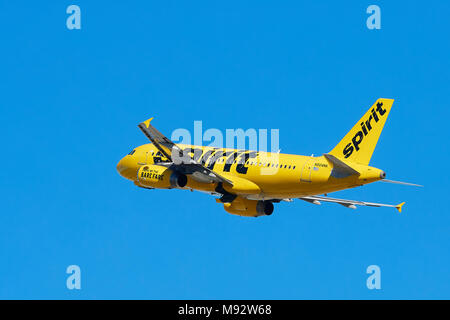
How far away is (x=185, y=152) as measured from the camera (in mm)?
78125

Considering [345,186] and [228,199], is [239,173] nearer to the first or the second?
[228,199]

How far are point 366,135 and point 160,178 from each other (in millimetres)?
15184

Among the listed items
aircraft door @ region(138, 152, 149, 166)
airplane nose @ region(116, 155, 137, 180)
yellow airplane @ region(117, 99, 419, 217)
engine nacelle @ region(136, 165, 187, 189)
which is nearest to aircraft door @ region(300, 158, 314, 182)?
yellow airplane @ region(117, 99, 419, 217)

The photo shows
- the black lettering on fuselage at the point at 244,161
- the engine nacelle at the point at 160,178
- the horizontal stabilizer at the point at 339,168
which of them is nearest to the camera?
the horizontal stabilizer at the point at 339,168

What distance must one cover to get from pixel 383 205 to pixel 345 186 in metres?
8.64

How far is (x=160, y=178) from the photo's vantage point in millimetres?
75000

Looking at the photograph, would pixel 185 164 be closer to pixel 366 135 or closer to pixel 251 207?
pixel 251 207

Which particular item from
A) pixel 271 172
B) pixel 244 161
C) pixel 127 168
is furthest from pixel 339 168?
pixel 127 168

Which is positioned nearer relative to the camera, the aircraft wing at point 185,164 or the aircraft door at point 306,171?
the aircraft door at point 306,171

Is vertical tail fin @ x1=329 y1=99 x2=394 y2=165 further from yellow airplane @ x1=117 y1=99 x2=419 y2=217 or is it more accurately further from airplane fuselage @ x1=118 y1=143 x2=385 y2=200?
airplane fuselage @ x1=118 y1=143 x2=385 y2=200

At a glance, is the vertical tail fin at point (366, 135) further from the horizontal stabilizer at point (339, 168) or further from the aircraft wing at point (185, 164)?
the aircraft wing at point (185, 164)

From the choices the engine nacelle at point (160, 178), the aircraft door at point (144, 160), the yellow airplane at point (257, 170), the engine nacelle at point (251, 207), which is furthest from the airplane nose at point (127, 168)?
the engine nacelle at point (251, 207)

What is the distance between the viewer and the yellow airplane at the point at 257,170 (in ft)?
231

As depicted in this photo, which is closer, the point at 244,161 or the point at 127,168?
the point at 244,161
